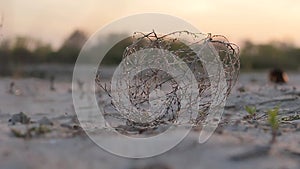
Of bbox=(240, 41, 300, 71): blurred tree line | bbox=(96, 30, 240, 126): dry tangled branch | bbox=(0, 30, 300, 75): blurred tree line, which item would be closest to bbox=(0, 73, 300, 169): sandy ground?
bbox=(96, 30, 240, 126): dry tangled branch

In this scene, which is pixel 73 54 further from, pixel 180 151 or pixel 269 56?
pixel 180 151

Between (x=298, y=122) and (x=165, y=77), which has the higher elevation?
(x=165, y=77)

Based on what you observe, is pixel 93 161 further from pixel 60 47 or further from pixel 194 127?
pixel 60 47

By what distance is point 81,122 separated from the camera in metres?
4.83

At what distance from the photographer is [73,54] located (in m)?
17.4

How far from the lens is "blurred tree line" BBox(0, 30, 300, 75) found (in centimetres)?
1472

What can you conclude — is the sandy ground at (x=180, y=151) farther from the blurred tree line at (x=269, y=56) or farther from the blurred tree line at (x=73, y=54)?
the blurred tree line at (x=269, y=56)

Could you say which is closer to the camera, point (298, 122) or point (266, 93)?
point (298, 122)

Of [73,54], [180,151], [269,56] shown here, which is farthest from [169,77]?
[269,56]

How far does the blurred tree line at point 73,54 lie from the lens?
14719 millimetres

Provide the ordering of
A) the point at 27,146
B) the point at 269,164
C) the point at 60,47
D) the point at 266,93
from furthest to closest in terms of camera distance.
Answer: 1. the point at 60,47
2. the point at 266,93
3. the point at 27,146
4. the point at 269,164

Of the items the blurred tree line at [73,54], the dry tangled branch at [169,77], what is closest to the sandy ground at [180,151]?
the dry tangled branch at [169,77]

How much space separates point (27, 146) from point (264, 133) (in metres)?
1.69

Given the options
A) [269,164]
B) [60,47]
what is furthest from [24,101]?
[60,47]
